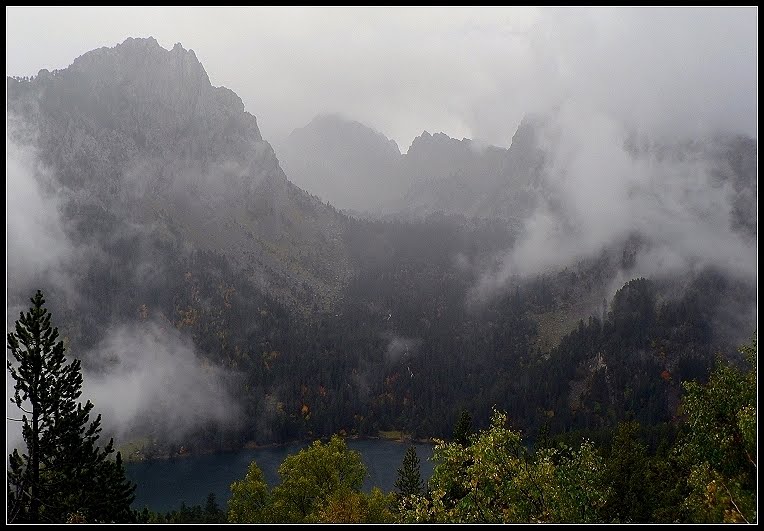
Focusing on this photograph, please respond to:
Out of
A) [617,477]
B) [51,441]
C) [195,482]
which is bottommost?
[195,482]

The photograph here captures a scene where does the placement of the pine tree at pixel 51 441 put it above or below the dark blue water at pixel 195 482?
above

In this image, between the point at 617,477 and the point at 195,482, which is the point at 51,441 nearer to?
the point at 617,477

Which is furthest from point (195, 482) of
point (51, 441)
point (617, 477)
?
point (617, 477)

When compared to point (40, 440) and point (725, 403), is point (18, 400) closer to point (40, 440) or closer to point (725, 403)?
point (40, 440)

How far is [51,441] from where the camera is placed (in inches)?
1171

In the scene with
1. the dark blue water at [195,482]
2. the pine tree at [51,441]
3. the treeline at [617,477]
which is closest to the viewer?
the treeline at [617,477]

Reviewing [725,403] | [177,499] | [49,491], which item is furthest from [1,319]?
[177,499]

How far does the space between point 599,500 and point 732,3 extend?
19627 mm

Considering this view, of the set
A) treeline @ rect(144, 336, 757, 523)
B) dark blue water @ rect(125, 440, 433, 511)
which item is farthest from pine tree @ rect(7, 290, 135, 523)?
dark blue water @ rect(125, 440, 433, 511)

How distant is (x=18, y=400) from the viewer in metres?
28.0

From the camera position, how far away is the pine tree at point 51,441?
2814cm

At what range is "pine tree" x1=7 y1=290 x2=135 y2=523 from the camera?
2814 cm

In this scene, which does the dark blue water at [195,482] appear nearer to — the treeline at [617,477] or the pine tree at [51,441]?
the pine tree at [51,441]

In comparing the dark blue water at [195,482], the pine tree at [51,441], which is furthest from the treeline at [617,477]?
the dark blue water at [195,482]
